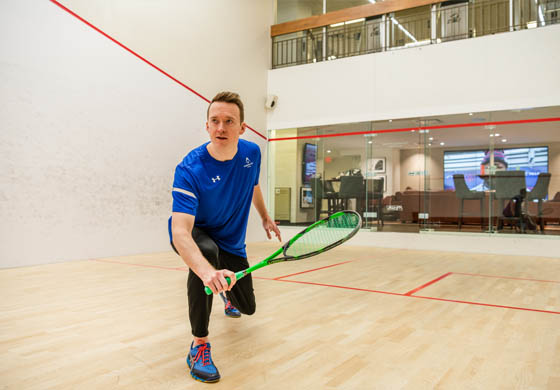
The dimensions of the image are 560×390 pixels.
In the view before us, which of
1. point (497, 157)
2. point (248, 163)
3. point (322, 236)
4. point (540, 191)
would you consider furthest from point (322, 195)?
point (248, 163)

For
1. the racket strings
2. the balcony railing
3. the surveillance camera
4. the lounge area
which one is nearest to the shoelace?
the racket strings

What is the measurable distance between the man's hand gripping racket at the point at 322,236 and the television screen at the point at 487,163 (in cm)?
434

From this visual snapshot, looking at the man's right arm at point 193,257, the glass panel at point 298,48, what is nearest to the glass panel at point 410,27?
the glass panel at point 298,48

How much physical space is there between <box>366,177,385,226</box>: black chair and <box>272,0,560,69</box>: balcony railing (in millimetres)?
1828

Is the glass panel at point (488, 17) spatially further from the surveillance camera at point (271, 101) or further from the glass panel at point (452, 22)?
the surveillance camera at point (271, 101)

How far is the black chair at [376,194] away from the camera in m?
5.92

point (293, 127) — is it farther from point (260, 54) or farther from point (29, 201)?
point (29, 201)

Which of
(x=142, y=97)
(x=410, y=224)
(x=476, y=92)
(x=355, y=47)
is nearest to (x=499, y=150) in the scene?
(x=476, y=92)

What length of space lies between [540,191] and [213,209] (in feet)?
16.0

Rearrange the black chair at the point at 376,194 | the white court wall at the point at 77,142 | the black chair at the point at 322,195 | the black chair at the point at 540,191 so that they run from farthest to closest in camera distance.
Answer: the black chair at the point at 322,195 → the black chair at the point at 376,194 → the black chair at the point at 540,191 → the white court wall at the point at 77,142

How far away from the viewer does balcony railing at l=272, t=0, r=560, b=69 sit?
210 inches

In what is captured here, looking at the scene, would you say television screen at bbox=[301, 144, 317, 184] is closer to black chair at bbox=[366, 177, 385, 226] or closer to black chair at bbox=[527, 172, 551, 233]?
black chair at bbox=[366, 177, 385, 226]

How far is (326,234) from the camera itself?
1.60 meters

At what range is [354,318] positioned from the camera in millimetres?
1964
